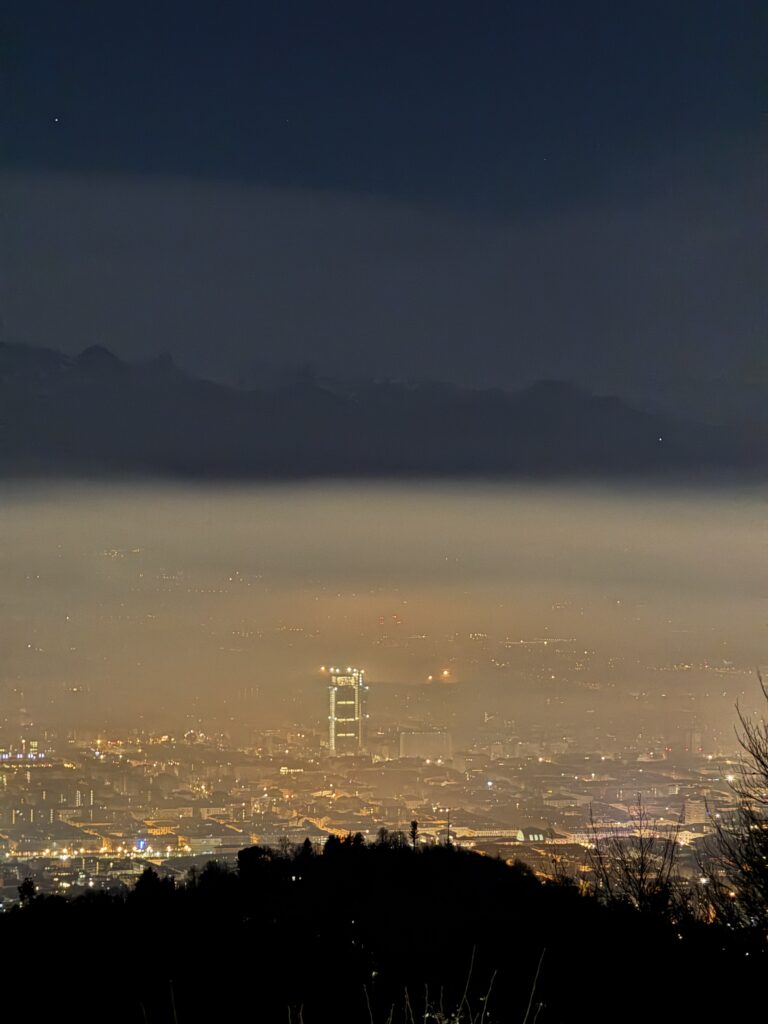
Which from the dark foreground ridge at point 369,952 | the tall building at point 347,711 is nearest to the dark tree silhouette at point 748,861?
the dark foreground ridge at point 369,952

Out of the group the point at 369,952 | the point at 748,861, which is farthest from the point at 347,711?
the point at 748,861

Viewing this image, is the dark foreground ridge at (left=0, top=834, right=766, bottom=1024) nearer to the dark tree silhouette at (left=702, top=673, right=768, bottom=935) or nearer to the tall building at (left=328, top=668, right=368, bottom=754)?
the dark tree silhouette at (left=702, top=673, right=768, bottom=935)

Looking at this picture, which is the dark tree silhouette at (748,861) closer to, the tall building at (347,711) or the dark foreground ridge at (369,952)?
the dark foreground ridge at (369,952)

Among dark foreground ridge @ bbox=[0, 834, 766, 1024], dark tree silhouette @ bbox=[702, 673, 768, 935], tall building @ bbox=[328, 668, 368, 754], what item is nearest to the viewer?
dark foreground ridge @ bbox=[0, 834, 766, 1024]

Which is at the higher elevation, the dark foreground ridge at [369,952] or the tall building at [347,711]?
the tall building at [347,711]

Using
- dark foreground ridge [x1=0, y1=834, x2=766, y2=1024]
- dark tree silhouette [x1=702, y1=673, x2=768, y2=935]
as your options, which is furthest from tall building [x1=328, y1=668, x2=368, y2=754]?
dark tree silhouette [x1=702, y1=673, x2=768, y2=935]
